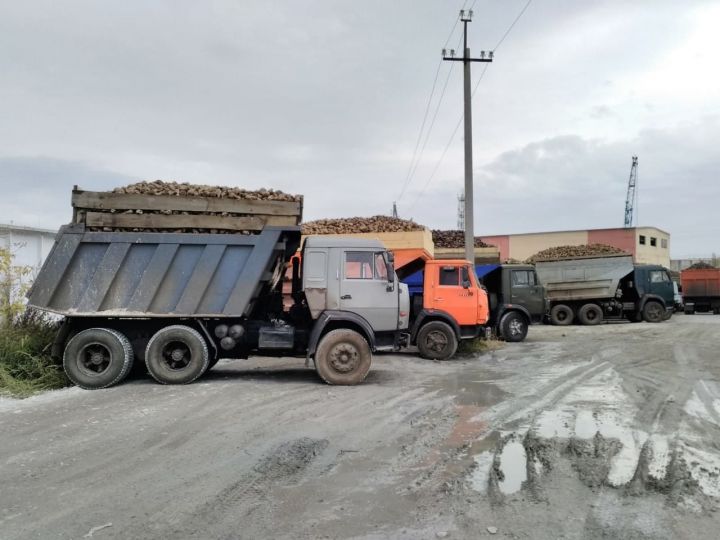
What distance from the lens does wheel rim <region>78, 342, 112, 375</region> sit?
27.9 feet

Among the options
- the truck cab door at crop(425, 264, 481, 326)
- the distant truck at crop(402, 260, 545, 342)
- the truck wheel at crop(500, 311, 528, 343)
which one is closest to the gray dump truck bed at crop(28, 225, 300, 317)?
the truck cab door at crop(425, 264, 481, 326)

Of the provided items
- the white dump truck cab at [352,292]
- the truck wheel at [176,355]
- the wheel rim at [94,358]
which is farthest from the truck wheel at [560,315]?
the wheel rim at [94,358]

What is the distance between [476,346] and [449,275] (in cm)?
237

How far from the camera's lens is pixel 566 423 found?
616 cm

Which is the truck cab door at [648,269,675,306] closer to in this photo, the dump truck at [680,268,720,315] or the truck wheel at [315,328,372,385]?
the dump truck at [680,268,720,315]

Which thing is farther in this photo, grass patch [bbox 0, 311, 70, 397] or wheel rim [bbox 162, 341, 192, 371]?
wheel rim [bbox 162, 341, 192, 371]

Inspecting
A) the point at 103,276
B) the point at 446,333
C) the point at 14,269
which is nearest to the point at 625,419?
the point at 446,333

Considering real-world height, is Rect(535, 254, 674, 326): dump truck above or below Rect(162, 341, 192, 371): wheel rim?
above

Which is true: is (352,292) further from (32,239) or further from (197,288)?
(32,239)

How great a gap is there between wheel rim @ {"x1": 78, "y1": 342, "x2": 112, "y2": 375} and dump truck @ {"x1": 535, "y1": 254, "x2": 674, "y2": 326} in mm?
18274

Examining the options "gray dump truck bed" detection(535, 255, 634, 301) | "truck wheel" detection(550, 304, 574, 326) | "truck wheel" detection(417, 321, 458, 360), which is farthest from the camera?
"truck wheel" detection(550, 304, 574, 326)

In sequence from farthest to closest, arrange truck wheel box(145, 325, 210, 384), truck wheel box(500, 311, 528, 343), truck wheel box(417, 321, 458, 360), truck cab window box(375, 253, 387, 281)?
truck wheel box(500, 311, 528, 343), truck wheel box(417, 321, 458, 360), truck cab window box(375, 253, 387, 281), truck wheel box(145, 325, 210, 384)

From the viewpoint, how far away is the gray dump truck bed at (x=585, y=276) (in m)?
22.6

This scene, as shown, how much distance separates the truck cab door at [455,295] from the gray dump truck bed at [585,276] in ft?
38.3
